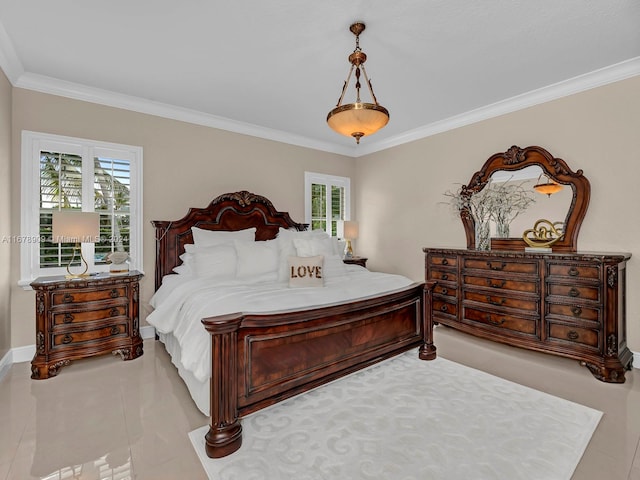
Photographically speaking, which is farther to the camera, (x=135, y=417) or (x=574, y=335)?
(x=574, y=335)

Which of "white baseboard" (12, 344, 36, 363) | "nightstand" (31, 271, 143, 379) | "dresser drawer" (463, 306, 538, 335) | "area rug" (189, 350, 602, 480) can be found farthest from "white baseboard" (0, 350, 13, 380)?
"dresser drawer" (463, 306, 538, 335)

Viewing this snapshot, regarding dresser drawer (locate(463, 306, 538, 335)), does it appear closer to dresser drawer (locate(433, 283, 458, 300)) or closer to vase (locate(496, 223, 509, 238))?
dresser drawer (locate(433, 283, 458, 300))

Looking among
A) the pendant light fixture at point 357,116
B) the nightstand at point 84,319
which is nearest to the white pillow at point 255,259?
the nightstand at point 84,319

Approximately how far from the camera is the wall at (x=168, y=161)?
10.0 ft

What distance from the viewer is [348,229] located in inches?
199

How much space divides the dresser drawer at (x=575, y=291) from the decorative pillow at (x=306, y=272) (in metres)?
2.14

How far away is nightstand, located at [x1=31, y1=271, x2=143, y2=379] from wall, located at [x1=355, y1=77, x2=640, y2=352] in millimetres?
3563

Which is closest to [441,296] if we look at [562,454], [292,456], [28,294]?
[562,454]

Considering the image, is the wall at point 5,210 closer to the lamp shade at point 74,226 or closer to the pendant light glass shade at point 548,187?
the lamp shade at point 74,226

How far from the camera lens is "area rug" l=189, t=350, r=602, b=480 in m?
1.66

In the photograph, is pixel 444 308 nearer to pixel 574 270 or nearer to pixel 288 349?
pixel 574 270

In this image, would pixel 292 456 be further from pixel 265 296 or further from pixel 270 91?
pixel 270 91

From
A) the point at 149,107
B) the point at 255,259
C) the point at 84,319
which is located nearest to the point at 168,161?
the point at 149,107

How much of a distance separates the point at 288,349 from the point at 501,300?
2409 millimetres
